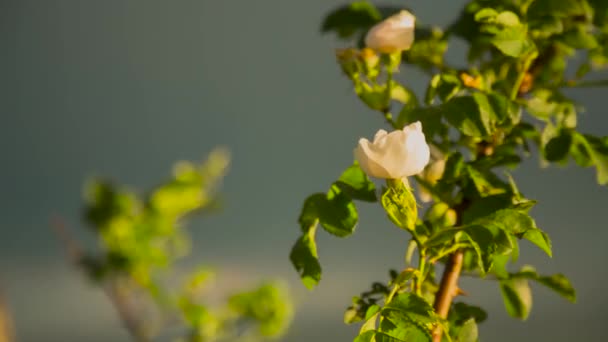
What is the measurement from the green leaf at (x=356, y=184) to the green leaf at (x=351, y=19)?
151mm

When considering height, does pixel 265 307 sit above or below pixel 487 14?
above

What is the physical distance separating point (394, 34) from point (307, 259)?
14cm

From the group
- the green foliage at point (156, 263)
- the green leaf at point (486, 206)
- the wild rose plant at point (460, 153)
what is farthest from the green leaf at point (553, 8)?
the green foliage at point (156, 263)

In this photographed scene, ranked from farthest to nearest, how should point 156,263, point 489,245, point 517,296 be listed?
1. point 156,263
2. point 517,296
3. point 489,245

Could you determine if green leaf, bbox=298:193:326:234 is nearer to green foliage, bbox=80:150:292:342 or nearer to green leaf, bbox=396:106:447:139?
green leaf, bbox=396:106:447:139

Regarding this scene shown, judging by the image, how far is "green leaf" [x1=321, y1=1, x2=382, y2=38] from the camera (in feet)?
1.66

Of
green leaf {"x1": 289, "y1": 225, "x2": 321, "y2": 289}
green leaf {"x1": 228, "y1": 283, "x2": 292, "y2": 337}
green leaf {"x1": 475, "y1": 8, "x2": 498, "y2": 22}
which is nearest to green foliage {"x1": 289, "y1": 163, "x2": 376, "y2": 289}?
green leaf {"x1": 289, "y1": 225, "x2": 321, "y2": 289}

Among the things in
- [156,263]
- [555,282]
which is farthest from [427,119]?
[156,263]

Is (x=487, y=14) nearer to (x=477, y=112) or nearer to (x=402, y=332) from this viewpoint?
(x=477, y=112)

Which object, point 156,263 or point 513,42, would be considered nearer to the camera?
point 513,42

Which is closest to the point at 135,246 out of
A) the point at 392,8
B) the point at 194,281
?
the point at 194,281

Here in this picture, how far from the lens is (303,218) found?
0.38 m

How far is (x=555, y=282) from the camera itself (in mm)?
435

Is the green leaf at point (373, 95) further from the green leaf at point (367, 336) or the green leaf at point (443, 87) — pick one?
the green leaf at point (367, 336)
